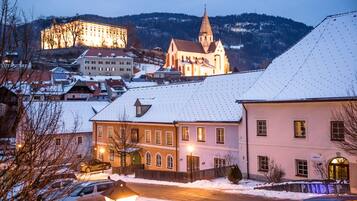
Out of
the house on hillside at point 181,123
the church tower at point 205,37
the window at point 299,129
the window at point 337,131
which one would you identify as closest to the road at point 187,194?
the window at point 299,129

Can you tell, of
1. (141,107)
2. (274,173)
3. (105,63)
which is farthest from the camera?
(105,63)

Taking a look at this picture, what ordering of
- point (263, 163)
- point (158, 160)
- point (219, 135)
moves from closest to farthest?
point (263, 163), point (219, 135), point (158, 160)

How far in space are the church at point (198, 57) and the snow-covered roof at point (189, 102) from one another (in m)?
113

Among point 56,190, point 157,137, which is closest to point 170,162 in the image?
point 157,137

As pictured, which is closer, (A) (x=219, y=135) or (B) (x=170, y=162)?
(A) (x=219, y=135)

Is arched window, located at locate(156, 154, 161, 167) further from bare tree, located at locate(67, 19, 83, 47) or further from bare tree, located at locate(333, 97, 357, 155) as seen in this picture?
bare tree, located at locate(67, 19, 83, 47)

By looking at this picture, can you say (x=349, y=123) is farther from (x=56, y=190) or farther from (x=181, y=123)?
(x=181, y=123)

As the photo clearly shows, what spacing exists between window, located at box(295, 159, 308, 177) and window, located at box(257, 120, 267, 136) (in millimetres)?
3339

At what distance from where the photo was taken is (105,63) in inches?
5955

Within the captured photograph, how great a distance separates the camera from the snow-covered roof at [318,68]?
27938mm

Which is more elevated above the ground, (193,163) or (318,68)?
(318,68)

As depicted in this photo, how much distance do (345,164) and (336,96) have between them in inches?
164

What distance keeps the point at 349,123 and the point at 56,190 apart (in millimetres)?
17239

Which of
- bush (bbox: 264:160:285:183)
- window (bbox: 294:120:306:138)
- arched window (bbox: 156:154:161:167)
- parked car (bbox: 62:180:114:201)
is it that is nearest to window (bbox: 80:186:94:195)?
parked car (bbox: 62:180:114:201)
